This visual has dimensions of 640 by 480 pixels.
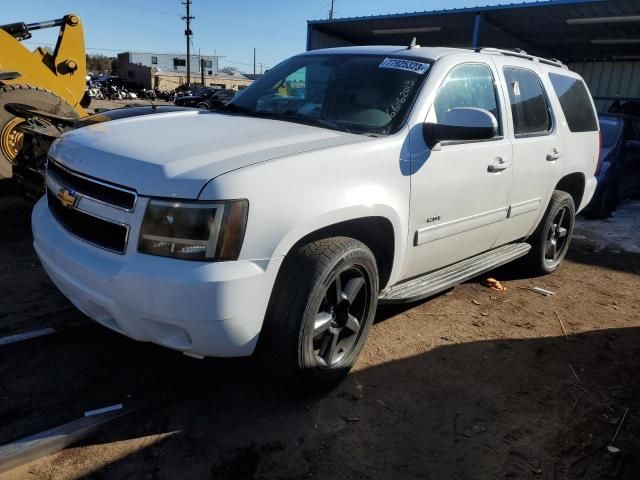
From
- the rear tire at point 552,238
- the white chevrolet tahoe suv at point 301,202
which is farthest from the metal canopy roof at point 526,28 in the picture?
the white chevrolet tahoe suv at point 301,202

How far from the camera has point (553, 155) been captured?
445 cm

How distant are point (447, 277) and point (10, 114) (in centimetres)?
578

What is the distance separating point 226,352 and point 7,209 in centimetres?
543

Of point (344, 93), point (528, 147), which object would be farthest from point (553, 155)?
point (344, 93)

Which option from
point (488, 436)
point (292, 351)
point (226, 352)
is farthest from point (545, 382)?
point (226, 352)

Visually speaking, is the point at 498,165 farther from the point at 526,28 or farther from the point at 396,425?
the point at 526,28

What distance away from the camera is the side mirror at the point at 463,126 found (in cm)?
304

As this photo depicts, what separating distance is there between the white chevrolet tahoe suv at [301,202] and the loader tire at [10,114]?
3.92 meters

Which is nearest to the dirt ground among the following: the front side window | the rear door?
the rear door

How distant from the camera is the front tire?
8.29ft

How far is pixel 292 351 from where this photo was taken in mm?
2574

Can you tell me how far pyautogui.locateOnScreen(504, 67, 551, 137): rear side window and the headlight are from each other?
265 cm

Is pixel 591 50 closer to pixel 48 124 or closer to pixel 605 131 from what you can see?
pixel 605 131

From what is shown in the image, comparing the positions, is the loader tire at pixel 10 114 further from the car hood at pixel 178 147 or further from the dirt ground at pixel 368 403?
the car hood at pixel 178 147
